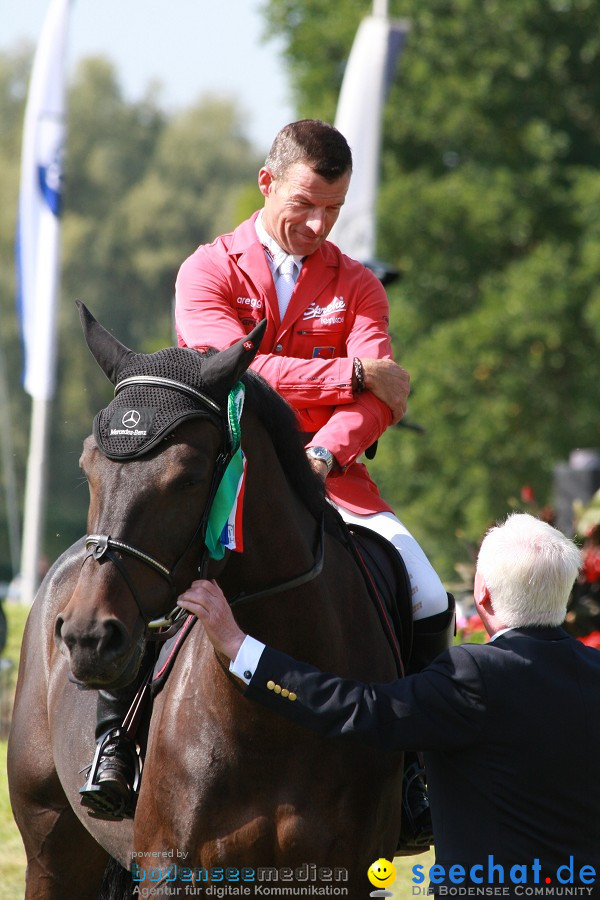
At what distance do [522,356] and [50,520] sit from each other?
19833 mm

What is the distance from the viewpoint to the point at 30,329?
42.1 ft

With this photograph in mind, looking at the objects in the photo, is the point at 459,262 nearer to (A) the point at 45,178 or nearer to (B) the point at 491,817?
(A) the point at 45,178

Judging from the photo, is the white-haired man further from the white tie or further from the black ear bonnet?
the white tie

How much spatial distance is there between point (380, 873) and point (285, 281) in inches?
73.5

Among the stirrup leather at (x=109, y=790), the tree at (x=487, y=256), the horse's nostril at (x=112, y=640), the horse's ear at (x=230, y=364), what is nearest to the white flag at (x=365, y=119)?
the tree at (x=487, y=256)

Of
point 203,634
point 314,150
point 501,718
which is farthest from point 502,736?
point 314,150

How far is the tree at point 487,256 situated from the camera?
19.7m

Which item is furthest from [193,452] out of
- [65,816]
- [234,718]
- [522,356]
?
[522,356]

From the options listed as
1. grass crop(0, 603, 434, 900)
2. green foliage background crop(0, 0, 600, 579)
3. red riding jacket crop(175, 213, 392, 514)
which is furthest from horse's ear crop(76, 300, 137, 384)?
green foliage background crop(0, 0, 600, 579)

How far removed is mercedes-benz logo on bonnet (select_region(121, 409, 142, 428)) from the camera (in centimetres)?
292

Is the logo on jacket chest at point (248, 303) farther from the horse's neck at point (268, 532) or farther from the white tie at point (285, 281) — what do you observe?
the horse's neck at point (268, 532)

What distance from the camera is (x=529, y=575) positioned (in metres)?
3.04

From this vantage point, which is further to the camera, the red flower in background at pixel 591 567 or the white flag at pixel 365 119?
the white flag at pixel 365 119

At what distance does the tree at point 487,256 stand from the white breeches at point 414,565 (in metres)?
15.4
